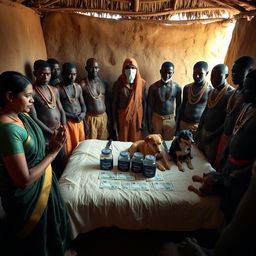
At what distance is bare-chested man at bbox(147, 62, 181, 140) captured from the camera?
3.21 metres

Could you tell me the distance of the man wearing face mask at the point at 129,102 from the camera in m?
3.27

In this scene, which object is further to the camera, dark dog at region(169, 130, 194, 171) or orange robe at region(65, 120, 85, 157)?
orange robe at region(65, 120, 85, 157)

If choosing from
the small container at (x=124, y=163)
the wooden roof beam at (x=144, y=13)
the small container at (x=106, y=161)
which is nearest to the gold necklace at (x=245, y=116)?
the small container at (x=124, y=163)

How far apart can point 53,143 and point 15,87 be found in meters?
0.43


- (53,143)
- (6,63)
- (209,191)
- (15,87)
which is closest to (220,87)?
(209,191)

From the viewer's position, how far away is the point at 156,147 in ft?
6.50

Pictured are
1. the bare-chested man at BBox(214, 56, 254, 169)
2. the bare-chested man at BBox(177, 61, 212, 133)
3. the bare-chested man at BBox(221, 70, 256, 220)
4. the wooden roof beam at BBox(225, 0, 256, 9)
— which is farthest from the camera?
the bare-chested man at BBox(177, 61, 212, 133)

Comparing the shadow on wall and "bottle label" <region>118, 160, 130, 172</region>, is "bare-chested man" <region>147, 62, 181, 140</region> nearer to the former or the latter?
"bottle label" <region>118, 160, 130, 172</region>

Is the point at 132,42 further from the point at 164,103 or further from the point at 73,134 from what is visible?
the point at 73,134

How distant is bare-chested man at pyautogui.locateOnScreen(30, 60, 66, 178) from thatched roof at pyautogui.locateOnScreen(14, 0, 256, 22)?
1.48 m

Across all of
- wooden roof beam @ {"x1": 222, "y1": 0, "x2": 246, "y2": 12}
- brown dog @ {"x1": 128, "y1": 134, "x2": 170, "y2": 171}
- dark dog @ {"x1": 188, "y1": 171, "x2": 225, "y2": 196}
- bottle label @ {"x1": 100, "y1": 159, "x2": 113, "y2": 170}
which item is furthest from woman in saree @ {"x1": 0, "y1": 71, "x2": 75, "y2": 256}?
wooden roof beam @ {"x1": 222, "y1": 0, "x2": 246, "y2": 12}

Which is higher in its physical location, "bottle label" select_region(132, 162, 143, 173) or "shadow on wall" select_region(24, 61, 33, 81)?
"shadow on wall" select_region(24, 61, 33, 81)

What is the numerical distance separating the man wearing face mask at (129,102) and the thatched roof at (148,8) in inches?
40.4

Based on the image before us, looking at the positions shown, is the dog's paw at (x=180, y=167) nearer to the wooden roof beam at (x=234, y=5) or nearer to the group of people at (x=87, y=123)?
the group of people at (x=87, y=123)
